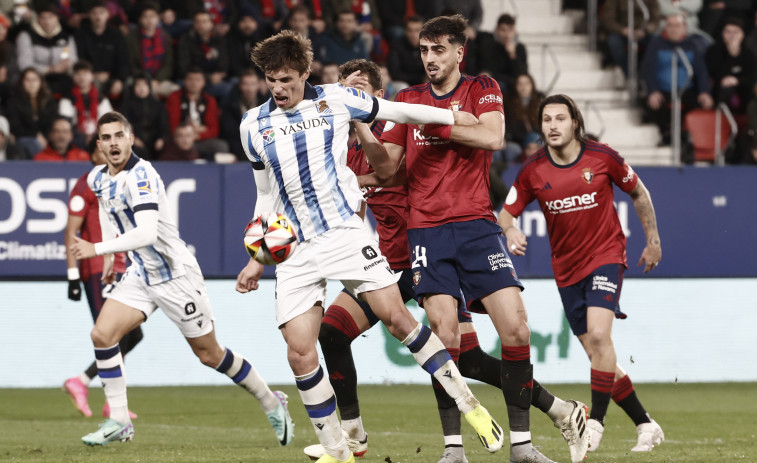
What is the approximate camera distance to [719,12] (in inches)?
713

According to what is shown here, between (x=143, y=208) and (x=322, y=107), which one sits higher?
(x=322, y=107)

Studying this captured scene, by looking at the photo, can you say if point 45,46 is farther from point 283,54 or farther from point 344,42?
point 283,54

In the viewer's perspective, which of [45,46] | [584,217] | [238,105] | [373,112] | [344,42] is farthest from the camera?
[344,42]

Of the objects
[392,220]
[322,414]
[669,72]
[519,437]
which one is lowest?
[519,437]

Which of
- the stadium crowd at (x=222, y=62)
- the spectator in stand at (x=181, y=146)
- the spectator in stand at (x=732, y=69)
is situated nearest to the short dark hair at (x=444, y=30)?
the stadium crowd at (x=222, y=62)

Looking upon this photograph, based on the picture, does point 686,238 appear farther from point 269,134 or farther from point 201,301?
point 269,134

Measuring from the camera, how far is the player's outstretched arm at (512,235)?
7.23 m

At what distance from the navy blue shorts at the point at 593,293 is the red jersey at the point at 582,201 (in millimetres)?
43

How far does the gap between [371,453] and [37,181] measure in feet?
21.3

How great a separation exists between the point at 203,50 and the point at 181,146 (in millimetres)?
2108

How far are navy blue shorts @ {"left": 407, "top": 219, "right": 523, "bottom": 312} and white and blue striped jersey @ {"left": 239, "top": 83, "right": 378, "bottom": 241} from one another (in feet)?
1.74

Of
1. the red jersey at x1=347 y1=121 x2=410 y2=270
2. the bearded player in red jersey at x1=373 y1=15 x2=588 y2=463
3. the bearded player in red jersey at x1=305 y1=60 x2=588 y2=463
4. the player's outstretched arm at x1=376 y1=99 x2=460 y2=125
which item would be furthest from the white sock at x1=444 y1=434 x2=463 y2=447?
the player's outstretched arm at x1=376 y1=99 x2=460 y2=125

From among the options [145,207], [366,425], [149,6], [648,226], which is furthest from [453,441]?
[149,6]

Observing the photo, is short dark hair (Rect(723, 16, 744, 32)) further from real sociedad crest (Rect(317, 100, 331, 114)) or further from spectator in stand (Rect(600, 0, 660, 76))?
real sociedad crest (Rect(317, 100, 331, 114))
